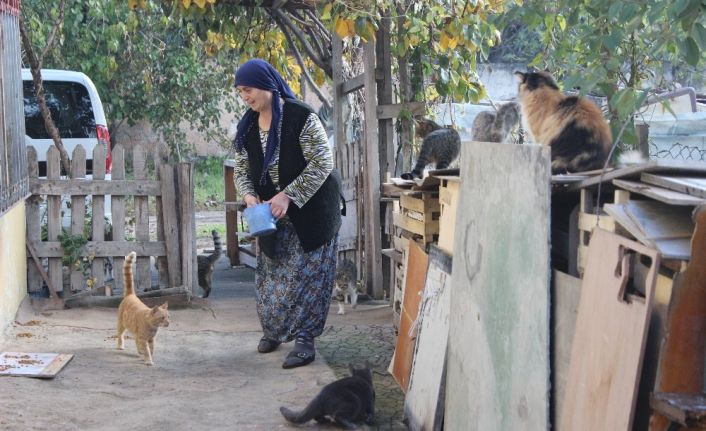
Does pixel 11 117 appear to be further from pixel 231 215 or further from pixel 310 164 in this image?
pixel 231 215

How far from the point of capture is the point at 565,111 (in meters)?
4.93

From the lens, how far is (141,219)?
25.9 feet

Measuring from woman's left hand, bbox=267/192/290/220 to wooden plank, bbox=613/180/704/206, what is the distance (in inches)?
104

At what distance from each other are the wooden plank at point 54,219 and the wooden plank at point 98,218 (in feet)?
0.99

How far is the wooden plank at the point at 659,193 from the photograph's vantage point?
250 centimetres

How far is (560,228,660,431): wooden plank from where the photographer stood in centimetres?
256

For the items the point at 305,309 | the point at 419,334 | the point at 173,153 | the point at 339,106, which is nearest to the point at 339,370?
the point at 305,309

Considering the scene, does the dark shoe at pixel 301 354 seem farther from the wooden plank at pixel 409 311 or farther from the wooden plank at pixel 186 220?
the wooden plank at pixel 186 220

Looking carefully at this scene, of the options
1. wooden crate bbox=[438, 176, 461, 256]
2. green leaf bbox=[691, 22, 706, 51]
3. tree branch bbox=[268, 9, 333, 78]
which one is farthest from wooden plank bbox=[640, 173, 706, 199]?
tree branch bbox=[268, 9, 333, 78]

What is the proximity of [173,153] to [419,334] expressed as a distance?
13683mm

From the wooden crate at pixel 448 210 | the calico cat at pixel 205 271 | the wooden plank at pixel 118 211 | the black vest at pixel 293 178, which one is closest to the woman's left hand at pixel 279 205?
the black vest at pixel 293 178

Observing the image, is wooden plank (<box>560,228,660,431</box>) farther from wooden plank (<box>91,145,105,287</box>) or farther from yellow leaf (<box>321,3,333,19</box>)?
wooden plank (<box>91,145,105,287</box>)

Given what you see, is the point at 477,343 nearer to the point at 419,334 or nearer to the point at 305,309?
the point at 419,334

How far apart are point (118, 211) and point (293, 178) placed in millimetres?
3007
